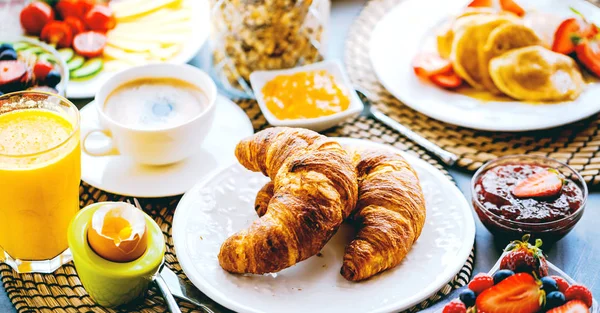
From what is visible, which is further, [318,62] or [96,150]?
[318,62]

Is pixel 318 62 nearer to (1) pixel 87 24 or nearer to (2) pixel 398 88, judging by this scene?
(2) pixel 398 88

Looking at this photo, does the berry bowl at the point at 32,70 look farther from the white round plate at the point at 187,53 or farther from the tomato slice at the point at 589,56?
the tomato slice at the point at 589,56

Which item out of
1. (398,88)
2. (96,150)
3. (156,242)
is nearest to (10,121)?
(96,150)

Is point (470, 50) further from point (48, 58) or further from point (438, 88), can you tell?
point (48, 58)

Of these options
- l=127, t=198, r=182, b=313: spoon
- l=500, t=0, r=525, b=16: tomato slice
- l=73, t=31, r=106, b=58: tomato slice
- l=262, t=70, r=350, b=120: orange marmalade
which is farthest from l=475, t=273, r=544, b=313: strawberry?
l=73, t=31, r=106, b=58: tomato slice

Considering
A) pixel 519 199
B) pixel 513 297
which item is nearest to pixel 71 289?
pixel 513 297
